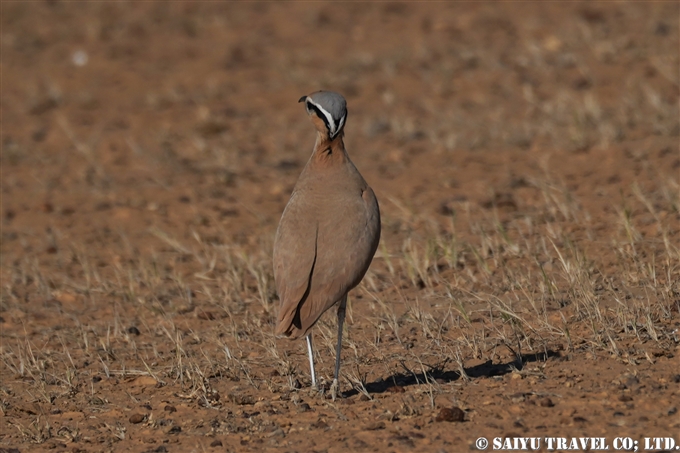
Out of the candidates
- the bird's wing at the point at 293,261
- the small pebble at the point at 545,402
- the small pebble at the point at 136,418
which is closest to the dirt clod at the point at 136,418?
the small pebble at the point at 136,418

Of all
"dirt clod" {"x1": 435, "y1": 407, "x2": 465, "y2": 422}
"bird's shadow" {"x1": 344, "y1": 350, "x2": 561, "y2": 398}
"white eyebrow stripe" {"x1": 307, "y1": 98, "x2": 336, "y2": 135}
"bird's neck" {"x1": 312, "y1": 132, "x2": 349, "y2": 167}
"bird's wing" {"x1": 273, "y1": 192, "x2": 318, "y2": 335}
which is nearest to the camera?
"dirt clod" {"x1": 435, "y1": 407, "x2": 465, "y2": 422}

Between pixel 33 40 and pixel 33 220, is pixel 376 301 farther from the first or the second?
pixel 33 40

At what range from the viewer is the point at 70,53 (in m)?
15.7

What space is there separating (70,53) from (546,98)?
24.6 feet

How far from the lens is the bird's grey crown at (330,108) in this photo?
515 cm

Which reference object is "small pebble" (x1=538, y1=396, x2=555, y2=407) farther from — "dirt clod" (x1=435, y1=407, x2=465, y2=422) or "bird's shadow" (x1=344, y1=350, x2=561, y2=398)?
"bird's shadow" (x1=344, y1=350, x2=561, y2=398)

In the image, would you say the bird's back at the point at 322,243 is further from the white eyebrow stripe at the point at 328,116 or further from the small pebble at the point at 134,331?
the small pebble at the point at 134,331

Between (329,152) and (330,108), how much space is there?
35 cm

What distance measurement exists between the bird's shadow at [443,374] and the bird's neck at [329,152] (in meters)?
1.14

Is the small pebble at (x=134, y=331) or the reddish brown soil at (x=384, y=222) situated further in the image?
the small pebble at (x=134, y=331)

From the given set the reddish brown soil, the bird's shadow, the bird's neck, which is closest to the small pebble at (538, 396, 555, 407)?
the reddish brown soil

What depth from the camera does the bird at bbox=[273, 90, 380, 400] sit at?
16.6 ft

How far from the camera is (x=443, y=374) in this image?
17.7ft

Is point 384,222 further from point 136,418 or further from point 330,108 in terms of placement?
point 136,418
